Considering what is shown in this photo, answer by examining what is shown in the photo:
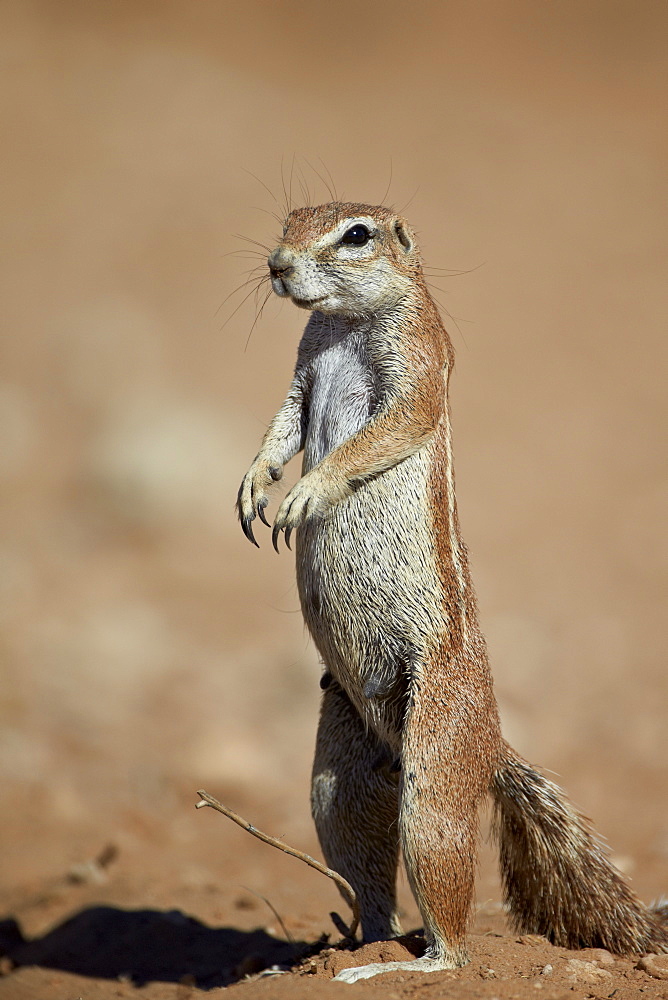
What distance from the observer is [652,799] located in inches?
340

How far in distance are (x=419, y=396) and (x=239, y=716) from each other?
18.6 ft

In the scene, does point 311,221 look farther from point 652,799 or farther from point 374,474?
point 652,799

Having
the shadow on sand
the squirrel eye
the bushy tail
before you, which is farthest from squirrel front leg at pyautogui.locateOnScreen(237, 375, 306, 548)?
the shadow on sand

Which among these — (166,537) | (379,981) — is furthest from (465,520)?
(379,981)

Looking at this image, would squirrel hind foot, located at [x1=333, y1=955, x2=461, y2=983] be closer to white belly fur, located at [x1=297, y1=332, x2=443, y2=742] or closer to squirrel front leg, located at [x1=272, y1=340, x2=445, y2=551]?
white belly fur, located at [x1=297, y1=332, x2=443, y2=742]

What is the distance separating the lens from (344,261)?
4.43 meters

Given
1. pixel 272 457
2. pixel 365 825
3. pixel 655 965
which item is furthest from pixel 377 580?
pixel 655 965

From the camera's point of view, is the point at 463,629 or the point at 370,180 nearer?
the point at 463,629

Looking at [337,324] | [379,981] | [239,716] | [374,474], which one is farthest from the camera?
[239,716]

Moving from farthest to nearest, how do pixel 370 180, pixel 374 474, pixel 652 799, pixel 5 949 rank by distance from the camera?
pixel 370 180, pixel 652 799, pixel 5 949, pixel 374 474

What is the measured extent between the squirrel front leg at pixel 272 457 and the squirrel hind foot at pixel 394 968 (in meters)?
1.86

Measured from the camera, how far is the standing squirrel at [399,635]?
4258 mm

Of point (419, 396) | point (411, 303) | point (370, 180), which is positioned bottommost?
point (419, 396)

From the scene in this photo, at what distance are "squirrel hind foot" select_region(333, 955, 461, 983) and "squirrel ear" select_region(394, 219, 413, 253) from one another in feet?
10.1
